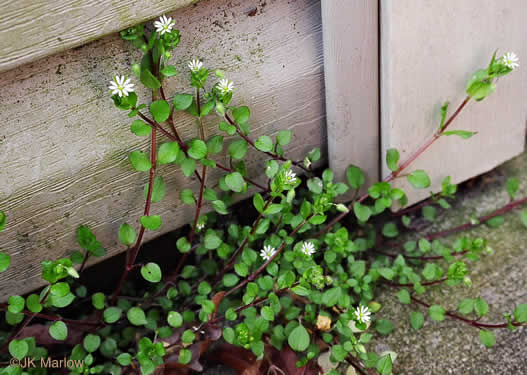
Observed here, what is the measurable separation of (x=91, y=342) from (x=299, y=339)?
1.55ft

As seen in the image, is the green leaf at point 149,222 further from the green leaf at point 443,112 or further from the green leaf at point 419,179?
the green leaf at point 443,112

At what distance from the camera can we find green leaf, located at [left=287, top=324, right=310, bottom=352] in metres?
1.09

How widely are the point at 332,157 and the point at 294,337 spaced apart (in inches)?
19.4

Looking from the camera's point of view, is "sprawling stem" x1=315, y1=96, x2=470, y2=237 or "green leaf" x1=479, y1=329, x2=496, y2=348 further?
"sprawling stem" x1=315, y1=96, x2=470, y2=237

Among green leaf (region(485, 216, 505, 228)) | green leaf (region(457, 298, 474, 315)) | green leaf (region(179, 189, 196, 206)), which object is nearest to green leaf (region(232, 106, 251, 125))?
green leaf (region(179, 189, 196, 206))

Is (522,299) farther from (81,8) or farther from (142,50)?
(81,8)

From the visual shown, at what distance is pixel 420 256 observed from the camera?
1.41 meters

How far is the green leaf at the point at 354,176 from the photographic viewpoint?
1348 millimetres

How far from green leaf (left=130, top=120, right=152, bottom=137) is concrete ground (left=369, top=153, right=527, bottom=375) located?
74 centimetres

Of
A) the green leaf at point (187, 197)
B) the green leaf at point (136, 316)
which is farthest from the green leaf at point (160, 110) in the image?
the green leaf at point (136, 316)

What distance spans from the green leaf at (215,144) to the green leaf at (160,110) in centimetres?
15

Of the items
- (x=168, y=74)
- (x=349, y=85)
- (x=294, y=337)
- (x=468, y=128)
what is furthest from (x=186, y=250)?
(x=468, y=128)

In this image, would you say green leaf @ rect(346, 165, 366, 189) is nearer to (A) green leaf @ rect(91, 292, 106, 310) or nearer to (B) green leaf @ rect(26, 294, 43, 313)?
(A) green leaf @ rect(91, 292, 106, 310)

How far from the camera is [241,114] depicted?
1127 millimetres
